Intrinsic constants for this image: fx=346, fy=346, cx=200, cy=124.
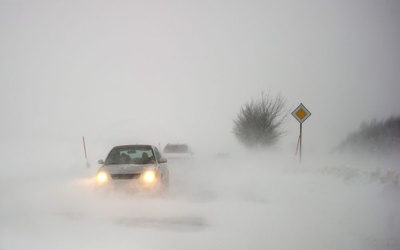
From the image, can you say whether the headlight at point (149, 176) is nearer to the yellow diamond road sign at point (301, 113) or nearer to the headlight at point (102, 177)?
the headlight at point (102, 177)

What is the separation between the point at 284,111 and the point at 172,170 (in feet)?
61.4

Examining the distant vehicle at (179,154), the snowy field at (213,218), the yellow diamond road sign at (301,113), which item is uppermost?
the yellow diamond road sign at (301,113)

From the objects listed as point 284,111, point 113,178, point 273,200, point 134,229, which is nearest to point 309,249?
point 134,229

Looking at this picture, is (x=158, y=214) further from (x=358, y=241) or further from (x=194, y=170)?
(x=194, y=170)

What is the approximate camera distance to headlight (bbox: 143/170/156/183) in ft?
27.7

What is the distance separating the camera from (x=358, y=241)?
498 centimetres

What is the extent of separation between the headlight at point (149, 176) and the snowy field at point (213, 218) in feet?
1.34

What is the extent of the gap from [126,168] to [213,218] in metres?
3.06

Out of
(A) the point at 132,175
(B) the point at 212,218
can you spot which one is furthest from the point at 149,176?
(B) the point at 212,218

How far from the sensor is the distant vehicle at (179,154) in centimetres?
1728

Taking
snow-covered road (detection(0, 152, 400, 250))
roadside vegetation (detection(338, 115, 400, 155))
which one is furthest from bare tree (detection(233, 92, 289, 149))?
snow-covered road (detection(0, 152, 400, 250))

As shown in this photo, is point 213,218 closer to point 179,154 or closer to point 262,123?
point 179,154

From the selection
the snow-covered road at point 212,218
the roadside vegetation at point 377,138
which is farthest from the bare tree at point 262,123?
the snow-covered road at point 212,218

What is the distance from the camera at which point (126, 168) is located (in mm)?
8664
